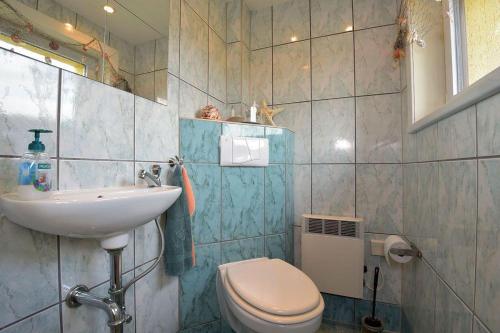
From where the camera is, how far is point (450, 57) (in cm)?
97

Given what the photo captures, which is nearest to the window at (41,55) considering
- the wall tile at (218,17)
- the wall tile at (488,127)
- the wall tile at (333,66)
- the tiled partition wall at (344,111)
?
the wall tile at (218,17)

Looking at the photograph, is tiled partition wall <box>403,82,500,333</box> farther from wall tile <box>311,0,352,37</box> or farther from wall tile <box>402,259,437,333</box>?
wall tile <box>311,0,352,37</box>

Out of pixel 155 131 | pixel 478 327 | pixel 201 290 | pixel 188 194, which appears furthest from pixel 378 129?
pixel 201 290

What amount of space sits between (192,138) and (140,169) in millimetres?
363

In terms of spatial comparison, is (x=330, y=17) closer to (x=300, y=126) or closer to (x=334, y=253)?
(x=300, y=126)

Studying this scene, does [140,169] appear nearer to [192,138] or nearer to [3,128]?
[192,138]

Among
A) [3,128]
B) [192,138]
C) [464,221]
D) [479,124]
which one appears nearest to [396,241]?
[464,221]

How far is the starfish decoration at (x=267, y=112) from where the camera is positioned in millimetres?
1766

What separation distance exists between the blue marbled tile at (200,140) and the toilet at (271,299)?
667 millimetres

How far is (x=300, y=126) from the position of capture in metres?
1.80

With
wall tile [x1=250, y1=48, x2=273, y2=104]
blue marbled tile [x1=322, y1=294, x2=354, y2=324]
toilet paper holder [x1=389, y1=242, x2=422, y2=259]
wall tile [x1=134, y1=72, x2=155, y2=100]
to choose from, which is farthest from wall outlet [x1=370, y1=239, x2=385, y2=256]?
wall tile [x1=134, y1=72, x2=155, y2=100]

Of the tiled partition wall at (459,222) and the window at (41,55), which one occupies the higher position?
the window at (41,55)

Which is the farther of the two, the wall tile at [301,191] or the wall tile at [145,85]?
the wall tile at [301,191]

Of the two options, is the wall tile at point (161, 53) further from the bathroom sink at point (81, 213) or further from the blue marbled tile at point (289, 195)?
the blue marbled tile at point (289, 195)
